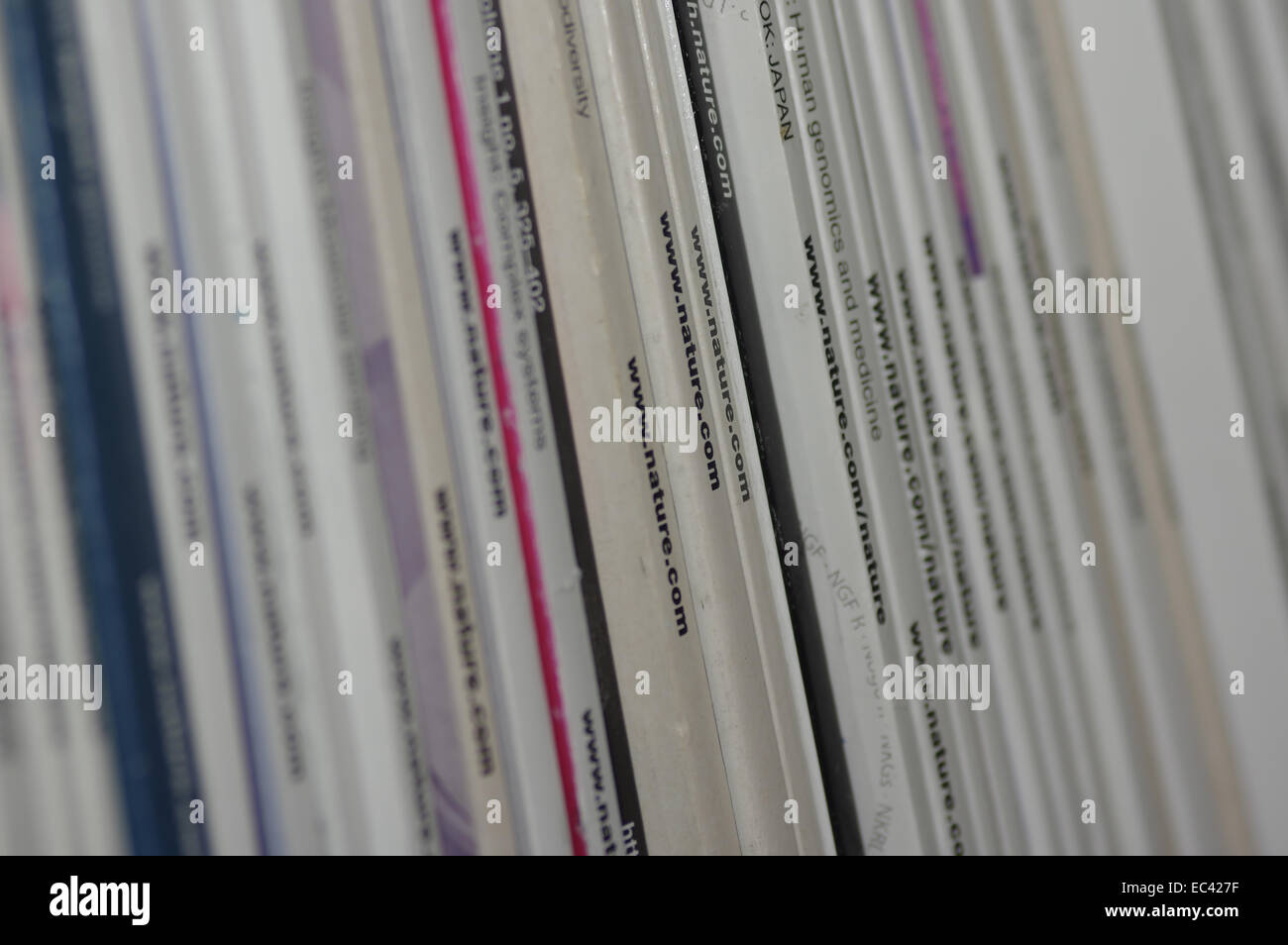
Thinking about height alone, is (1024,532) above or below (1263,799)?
above

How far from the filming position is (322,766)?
2.10 ft

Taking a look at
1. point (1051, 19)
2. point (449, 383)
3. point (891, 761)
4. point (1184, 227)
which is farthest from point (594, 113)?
point (891, 761)

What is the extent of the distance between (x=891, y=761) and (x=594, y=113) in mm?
595
